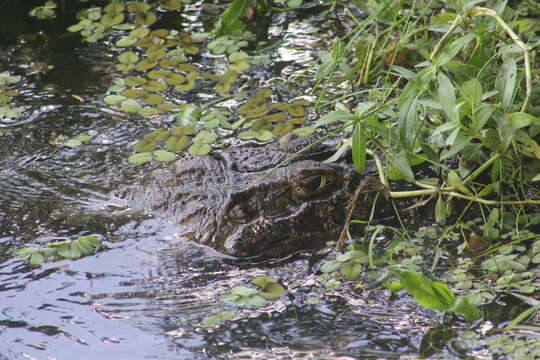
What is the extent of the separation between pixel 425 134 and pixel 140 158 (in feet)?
4.64

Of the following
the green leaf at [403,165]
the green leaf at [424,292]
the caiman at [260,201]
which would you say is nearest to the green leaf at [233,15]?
the caiman at [260,201]

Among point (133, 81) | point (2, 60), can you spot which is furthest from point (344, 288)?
point (2, 60)

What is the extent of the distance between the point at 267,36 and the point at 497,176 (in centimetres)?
208

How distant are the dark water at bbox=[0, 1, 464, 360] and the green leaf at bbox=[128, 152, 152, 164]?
1.6 inches

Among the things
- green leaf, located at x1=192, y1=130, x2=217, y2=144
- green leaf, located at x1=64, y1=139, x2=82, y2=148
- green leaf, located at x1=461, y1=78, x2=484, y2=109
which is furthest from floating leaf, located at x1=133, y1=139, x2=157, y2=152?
green leaf, located at x1=461, y1=78, x2=484, y2=109

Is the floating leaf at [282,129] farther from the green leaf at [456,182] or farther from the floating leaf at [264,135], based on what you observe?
the green leaf at [456,182]

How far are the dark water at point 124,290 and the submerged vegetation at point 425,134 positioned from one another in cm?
9

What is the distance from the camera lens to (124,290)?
2760 millimetres

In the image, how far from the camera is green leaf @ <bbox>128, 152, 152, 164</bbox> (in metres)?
3.51

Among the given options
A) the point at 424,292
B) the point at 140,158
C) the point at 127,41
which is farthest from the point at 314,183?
the point at 127,41

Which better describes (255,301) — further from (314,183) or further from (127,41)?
(127,41)

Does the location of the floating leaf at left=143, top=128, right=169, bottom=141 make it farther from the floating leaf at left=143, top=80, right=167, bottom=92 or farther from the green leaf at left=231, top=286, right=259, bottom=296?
Answer: the green leaf at left=231, top=286, right=259, bottom=296

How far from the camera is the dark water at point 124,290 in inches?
95.6

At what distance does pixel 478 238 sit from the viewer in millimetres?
2838
